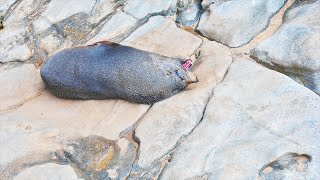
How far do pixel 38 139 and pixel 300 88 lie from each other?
7.14ft

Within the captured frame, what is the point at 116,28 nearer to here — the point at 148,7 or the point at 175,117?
the point at 148,7

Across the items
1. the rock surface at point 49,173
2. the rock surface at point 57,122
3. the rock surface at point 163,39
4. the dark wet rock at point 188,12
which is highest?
the dark wet rock at point 188,12

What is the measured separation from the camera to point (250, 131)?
351cm

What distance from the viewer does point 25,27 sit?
16.7 ft

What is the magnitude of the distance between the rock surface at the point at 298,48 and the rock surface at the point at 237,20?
24cm

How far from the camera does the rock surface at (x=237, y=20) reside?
4711mm

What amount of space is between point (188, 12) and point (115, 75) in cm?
152

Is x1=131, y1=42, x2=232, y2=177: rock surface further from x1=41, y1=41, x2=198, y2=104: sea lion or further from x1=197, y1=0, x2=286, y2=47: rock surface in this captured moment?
x1=197, y1=0, x2=286, y2=47: rock surface

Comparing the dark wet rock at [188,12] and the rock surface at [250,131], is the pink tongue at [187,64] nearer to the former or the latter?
the rock surface at [250,131]

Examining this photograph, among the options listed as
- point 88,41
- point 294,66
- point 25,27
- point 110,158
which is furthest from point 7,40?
point 294,66

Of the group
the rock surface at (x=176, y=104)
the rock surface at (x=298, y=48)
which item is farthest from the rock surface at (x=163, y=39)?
the rock surface at (x=298, y=48)

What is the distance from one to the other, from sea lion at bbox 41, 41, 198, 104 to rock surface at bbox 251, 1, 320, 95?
0.79 metres

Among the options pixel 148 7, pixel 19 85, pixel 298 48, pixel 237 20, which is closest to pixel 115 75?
pixel 19 85

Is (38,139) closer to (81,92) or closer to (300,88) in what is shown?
(81,92)
